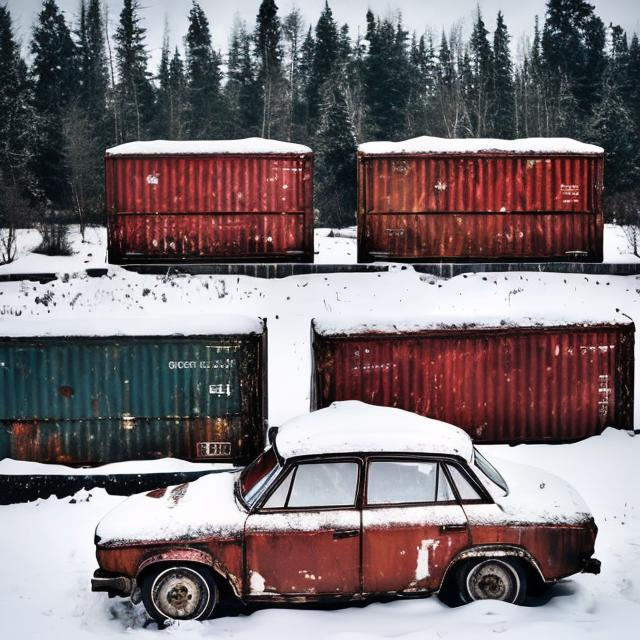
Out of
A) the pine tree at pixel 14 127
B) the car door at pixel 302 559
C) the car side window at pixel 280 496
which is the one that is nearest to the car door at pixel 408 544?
the car door at pixel 302 559

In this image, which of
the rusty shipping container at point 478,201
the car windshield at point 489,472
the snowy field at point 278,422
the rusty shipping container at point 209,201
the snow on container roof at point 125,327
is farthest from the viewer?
the rusty shipping container at point 478,201

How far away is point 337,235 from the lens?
27453 millimetres

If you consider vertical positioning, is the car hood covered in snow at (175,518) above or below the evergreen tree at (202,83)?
below

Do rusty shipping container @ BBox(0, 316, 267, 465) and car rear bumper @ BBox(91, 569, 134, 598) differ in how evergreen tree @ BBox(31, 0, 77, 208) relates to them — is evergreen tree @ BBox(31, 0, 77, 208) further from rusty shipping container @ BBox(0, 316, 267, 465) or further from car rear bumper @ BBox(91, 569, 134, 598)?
car rear bumper @ BBox(91, 569, 134, 598)

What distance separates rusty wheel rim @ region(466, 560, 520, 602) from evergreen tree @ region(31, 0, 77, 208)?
113 ft

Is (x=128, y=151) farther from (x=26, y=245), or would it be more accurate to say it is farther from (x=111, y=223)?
(x=26, y=245)

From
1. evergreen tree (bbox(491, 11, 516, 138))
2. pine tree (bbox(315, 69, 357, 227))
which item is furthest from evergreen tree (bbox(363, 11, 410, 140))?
pine tree (bbox(315, 69, 357, 227))

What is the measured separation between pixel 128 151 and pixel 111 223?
1898mm

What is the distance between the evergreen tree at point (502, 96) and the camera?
4812cm

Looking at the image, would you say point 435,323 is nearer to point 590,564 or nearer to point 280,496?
point 590,564

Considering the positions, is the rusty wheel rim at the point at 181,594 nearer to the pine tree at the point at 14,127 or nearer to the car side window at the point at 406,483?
the car side window at the point at 406,483

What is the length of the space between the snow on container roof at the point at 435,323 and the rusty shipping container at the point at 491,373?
2 centimetres

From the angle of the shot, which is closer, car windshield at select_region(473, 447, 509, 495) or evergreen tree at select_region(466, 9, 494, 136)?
car windshield at select_region(473, 447, 509, 495)

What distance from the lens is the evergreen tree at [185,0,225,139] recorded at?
151ft
